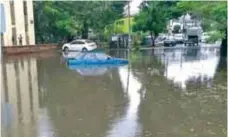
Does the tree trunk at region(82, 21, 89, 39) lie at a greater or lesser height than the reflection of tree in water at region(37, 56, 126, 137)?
greater

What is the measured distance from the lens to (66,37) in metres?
46.8

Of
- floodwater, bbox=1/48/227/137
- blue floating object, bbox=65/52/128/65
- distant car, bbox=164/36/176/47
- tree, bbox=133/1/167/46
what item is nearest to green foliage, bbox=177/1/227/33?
floodwater, bbox=1/48/227/137

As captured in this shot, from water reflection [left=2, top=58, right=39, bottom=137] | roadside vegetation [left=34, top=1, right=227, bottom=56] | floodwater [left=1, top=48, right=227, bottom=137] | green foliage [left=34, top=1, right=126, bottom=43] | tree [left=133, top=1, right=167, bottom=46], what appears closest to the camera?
water reflection [left=2, top=58, right=39, bottom=137]

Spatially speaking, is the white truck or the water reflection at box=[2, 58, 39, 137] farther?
the white truck

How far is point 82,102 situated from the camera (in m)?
13.2

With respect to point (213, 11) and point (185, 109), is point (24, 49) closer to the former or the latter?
point (213, 11)

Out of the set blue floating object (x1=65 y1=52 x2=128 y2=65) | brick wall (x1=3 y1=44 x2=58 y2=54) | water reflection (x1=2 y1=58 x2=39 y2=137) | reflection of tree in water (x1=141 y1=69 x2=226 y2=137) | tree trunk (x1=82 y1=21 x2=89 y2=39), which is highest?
tree trunk (x1=82 y1=21 x2=89 y2=39)

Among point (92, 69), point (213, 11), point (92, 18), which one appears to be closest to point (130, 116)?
point (92, 69)

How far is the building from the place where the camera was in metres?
36.2

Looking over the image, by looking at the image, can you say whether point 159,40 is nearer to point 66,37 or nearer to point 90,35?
point 90,35

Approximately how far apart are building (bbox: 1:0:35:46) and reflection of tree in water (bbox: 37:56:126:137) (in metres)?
17.9

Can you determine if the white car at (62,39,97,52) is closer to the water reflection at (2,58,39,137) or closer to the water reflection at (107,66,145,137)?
the water reflection at (2,58,39,137)

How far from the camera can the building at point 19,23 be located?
36219 millimetres

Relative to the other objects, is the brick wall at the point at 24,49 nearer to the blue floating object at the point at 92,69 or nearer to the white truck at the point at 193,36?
the blue floating object at the point at 92,69
